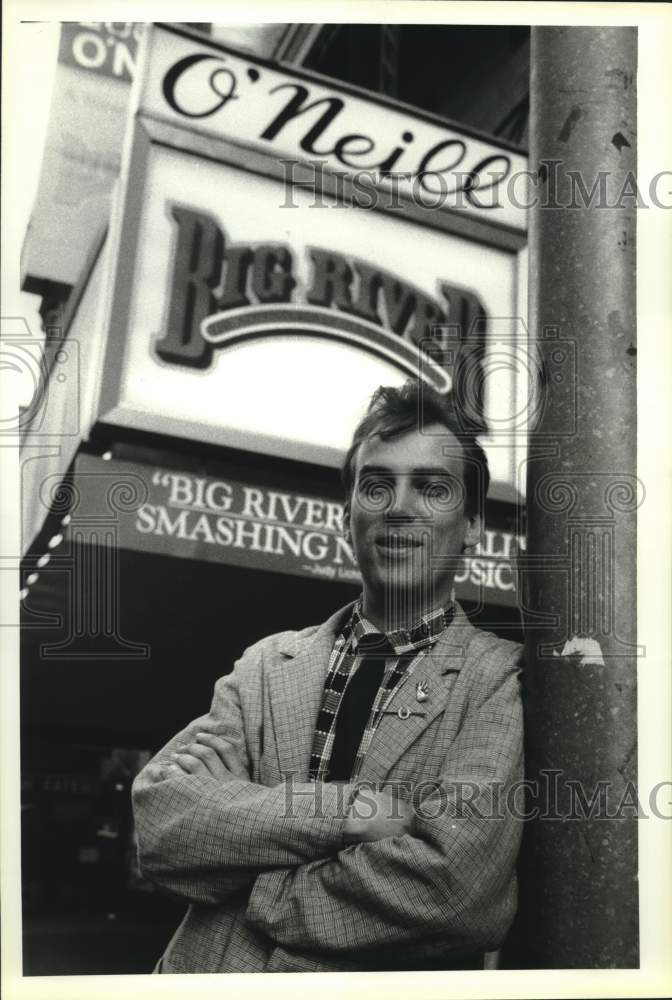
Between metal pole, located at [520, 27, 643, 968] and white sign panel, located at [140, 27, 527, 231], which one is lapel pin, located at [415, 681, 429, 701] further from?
white sign panel, located at [140, 27, 527, 231]

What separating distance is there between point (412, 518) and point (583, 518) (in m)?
0.57

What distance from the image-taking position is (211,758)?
2.60 m

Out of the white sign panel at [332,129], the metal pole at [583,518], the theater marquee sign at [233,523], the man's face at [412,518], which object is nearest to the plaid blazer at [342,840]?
the metal pole at [583,518]

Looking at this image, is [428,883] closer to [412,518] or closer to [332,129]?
[412,518]

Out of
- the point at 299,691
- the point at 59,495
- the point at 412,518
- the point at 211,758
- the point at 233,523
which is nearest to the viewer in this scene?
the point at 211,758

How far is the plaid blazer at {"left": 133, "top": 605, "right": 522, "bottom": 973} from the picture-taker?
7.75 ft

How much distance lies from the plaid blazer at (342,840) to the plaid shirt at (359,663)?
29 millimetres

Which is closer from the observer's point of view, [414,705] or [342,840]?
[342,840]

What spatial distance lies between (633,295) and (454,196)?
2195mm

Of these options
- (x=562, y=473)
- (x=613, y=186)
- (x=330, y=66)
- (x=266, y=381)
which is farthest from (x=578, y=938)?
(x=330, y=66)

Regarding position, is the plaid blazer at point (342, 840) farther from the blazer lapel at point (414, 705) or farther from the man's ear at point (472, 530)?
the man's ear at point (472, 530)

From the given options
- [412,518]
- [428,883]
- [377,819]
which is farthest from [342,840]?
[412,518]

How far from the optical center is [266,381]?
434cm

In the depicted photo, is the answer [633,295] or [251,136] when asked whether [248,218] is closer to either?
[251,136]
